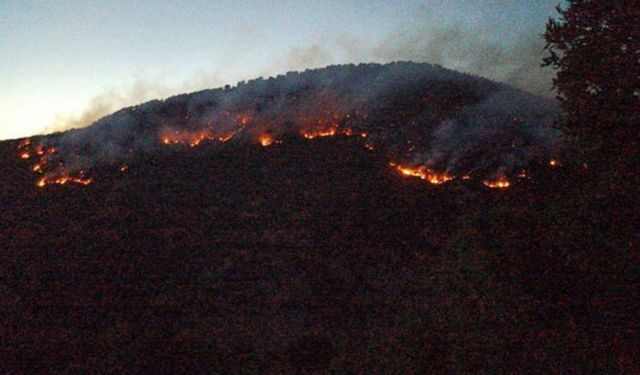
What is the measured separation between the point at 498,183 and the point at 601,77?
15132 millimetres

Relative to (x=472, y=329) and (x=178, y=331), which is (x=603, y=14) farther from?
(x=178, y=331)

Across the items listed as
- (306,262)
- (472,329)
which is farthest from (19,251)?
(472,329)

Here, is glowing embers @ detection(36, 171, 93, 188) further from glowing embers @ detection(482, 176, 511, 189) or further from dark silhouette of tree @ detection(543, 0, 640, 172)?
dark silhouette of tree @ detection(543, 0, 640, 172)

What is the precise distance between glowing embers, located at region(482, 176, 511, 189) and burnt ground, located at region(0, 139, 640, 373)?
520 mm

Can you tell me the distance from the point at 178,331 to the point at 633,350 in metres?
15.4

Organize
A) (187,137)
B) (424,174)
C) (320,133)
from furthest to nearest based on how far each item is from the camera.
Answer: (187,137), (320,133), (424,174)

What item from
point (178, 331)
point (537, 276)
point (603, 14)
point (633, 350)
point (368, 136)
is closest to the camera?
point (603, 14)

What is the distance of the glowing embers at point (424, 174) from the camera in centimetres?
2908

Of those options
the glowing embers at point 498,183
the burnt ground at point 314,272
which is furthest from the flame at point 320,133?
the glowing embers at point 498,183

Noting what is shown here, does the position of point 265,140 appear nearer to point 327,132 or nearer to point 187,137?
point 327,132

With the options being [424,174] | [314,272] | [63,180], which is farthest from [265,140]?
[314,272]

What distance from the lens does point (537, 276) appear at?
1639 centimetres

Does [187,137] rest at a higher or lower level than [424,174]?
higher

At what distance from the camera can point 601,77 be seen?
40.4ft
